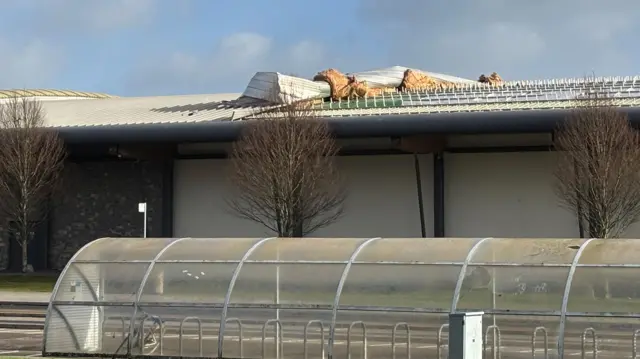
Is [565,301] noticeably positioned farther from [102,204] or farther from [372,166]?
[102,204]

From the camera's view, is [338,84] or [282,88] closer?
[282,88]

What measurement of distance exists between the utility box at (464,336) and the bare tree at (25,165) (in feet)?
124

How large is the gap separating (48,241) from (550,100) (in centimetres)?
2374

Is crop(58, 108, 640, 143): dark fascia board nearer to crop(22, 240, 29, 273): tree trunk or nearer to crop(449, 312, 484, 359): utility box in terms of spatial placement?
crop(22, 240, 29, 273): tree trunk

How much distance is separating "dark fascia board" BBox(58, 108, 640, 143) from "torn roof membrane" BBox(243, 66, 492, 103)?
11.5 ft

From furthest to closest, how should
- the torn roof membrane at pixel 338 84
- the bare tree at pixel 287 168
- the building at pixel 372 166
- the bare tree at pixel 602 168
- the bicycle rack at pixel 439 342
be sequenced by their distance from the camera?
the torn roof membrane at pixel 338 84
the building at pixel 372 166
the bare tree at pixel 287 168
the bare tree at pixel 602 168
the bicycle rack at pixel 439 342

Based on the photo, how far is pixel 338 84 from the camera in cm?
5234

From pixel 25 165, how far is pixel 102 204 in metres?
4.74

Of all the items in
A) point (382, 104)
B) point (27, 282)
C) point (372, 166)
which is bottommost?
point (27, 282)

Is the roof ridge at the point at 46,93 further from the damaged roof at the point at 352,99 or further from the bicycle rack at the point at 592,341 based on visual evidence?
the bicycle rack at the point at 592,341

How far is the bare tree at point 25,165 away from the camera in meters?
46.9

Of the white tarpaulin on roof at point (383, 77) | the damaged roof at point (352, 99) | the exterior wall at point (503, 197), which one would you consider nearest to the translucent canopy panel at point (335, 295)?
the damaged roof at point (352, 99)

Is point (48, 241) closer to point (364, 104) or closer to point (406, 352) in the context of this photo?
point (364, 104)

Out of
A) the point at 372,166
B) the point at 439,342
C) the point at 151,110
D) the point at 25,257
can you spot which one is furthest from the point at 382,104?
the point at 439,342
